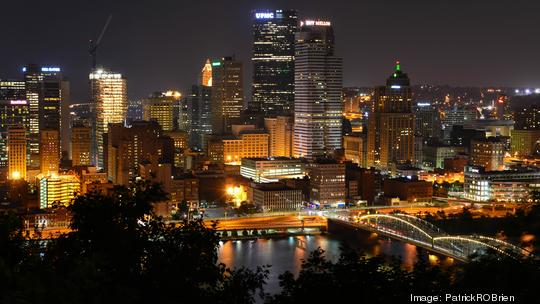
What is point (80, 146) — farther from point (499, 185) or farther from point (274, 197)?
point (499, 185)

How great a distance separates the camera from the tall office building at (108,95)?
90.7 feet

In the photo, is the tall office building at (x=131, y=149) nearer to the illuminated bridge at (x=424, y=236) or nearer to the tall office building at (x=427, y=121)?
the illuminated bridge at (x=424, y=236)

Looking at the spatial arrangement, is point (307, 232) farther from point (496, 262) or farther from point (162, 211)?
point (496, 262)

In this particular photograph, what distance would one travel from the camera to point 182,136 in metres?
24.4

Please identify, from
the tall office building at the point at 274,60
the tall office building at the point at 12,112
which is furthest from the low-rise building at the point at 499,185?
the tall office building at the point at 12,112

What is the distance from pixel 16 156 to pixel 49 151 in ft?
3.14

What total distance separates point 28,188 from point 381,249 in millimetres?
9415

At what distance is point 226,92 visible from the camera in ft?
91.5

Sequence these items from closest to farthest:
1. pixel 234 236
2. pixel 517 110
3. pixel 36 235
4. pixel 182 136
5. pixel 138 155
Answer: pixel 36 235
pixel 234 236
pixel 138 155
pixel 182 136
pixel 517 110

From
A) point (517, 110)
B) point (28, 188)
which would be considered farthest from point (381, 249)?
point (517, 110)

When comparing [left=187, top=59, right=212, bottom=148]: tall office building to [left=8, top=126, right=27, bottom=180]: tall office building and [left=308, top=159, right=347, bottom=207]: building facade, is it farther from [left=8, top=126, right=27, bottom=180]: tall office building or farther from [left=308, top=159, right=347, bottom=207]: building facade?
[left=308, top=159, right=347, bottom=207]: building facade

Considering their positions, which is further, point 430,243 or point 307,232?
point 307,232

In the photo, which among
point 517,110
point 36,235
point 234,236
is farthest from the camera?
point 517,110

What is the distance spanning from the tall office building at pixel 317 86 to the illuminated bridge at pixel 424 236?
846 cm
